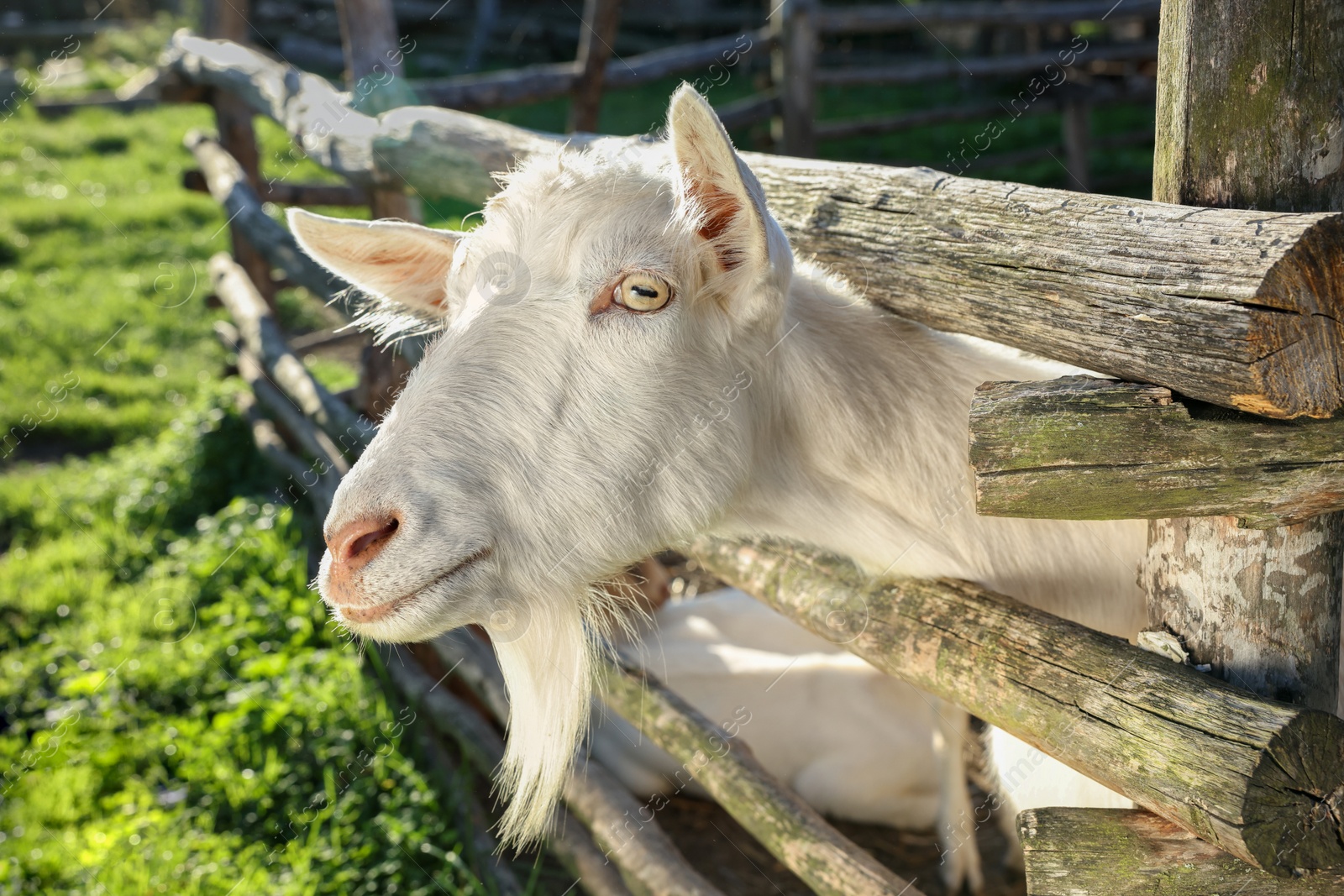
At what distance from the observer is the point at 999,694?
1827 mm

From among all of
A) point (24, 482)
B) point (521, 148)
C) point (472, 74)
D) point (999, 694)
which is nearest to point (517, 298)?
point (999, 694)

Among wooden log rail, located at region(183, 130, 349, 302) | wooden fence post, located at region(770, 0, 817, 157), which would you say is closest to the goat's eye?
wooden log rail, located at region(183, 130, 349, 302)

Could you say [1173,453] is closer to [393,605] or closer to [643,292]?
[643,292]

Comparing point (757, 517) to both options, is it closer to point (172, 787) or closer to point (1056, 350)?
point (1056, 350)

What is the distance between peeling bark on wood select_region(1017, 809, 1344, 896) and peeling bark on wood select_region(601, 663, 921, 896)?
0.57 metres

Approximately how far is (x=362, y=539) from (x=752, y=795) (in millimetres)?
1283

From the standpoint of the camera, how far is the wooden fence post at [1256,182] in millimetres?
1467

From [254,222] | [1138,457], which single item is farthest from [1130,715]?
[254,222]

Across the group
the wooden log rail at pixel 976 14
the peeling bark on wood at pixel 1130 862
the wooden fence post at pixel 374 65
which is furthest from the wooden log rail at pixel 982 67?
the peeling bark on wood at pixel 1130 862

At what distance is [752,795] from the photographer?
258 centimetres

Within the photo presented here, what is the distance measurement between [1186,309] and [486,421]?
111cm

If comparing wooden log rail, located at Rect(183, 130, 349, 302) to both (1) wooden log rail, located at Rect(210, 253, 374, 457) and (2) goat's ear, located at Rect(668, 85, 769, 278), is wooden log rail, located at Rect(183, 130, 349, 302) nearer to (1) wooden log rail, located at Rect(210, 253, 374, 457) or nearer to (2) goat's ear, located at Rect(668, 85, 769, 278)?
(1) wooden log rail, located at Rect(210, 253, 374, 457)

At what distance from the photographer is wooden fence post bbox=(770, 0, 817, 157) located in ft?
23.7

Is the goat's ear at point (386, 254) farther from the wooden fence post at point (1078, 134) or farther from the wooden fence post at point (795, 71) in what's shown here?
the wooden fence post at point (1078, 134)
